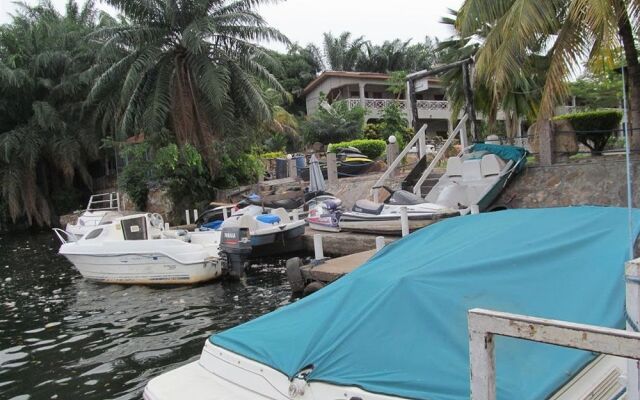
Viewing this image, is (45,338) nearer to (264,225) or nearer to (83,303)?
(83,303)

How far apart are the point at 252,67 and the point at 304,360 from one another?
23945 mm

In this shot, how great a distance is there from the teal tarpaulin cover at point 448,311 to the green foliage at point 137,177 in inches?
887

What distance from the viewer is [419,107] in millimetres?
38219

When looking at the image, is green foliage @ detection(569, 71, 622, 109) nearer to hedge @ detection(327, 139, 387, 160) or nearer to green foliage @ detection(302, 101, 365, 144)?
hedge @ detection(327, 139, 387, 160)

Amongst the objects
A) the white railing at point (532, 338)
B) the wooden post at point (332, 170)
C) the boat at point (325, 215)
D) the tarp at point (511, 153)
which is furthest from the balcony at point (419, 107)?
the white railing at point (532, 338)

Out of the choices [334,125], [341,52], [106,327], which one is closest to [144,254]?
[106,327]

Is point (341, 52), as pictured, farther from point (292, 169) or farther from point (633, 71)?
A: point (633, 71)

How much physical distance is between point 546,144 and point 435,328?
39.4 feet

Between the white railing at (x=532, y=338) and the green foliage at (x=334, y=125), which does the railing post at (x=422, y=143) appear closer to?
the white railing at (x=532, y=338)

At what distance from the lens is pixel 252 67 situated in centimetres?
2602

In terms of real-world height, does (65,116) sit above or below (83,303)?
above

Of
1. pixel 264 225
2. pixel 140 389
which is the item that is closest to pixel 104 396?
pixel 140 389

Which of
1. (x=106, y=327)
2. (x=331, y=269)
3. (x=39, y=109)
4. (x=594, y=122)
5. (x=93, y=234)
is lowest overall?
(x=106, y=327)

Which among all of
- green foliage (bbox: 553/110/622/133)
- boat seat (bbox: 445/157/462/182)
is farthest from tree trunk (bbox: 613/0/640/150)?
boat seat (bbox: 445/157/462/182)
